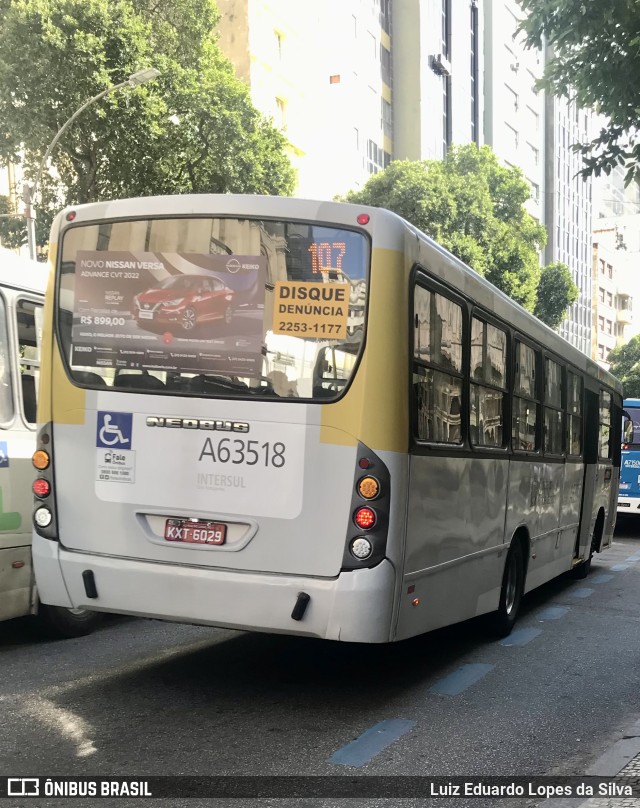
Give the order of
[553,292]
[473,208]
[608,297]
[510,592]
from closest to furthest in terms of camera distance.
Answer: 1. [510,592]
2. [473,208]
3. [553,292]
4. [608,297]

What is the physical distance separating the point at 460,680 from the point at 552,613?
11.4ft

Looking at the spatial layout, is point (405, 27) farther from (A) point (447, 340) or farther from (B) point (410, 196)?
(A) point (447, 340)

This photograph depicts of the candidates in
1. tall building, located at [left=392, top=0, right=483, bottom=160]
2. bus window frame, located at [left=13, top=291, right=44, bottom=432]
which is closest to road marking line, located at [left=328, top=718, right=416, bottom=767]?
bus window frame, located at [left=13, top=291, right=44, bottom=432]

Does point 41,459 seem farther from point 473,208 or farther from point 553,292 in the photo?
point 553,292

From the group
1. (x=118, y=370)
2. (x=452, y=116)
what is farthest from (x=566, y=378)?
(x=452, y=116)

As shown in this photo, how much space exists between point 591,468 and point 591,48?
4763 mm

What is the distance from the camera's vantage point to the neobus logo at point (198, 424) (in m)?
5.68

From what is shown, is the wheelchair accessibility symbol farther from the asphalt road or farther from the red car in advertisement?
the asphalt road

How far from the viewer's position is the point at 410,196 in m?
39.4

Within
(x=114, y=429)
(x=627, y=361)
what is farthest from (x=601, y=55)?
(x=627, y=361)

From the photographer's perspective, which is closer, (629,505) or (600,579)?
(600,579)

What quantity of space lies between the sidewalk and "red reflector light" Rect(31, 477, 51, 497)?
3.12 meters

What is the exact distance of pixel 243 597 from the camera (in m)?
5.59

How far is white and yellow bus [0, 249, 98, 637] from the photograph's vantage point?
6.98m
